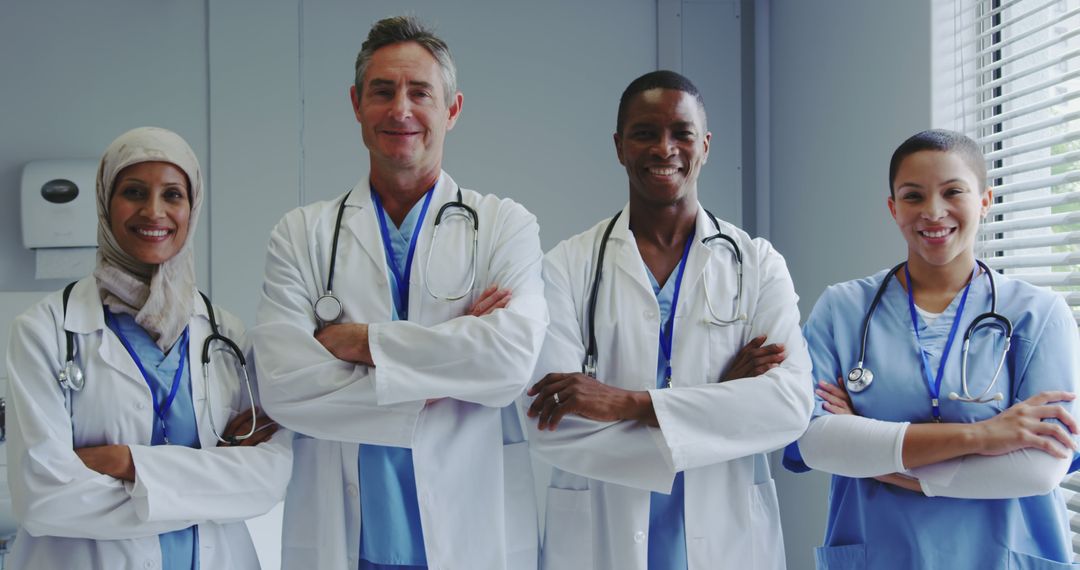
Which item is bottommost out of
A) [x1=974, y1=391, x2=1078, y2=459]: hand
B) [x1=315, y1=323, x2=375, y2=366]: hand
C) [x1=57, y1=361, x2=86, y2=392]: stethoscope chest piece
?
[x1=974, y1=391, x2=1078, y2=459]: hand

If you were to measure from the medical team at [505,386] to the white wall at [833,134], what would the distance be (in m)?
0.82

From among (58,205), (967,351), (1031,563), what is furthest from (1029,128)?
(58,205)

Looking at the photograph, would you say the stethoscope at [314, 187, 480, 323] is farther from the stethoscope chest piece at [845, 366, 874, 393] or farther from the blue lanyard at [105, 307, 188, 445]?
the stethoscope chest piece at [845, 366, 874, 393]

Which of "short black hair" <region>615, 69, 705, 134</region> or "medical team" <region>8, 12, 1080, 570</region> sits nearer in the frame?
"medical team" <region>8, 12, 1080, 570</region>

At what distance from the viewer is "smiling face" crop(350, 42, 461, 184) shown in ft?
5.88

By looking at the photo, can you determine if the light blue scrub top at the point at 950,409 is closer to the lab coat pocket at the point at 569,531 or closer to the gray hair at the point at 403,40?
the lab coat pocket at the point at 569,531

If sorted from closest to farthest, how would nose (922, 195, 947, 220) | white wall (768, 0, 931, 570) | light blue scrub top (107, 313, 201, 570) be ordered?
light blue scrub top (107, 313, 201, 570) → nose (922, 195, 947, 220) → white wall (768, 0, 931, 570)

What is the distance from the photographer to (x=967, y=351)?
168 cm

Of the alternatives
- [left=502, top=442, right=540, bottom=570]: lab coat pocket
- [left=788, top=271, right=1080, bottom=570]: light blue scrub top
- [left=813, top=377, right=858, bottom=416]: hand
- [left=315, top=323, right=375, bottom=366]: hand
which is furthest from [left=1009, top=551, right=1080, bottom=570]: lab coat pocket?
[left=315, top=323, right=375, bottom=366]: hand

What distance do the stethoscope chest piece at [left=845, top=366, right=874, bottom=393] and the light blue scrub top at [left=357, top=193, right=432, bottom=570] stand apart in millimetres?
894

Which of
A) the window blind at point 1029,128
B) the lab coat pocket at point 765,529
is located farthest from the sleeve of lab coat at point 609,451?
the window blind at point 1029,128

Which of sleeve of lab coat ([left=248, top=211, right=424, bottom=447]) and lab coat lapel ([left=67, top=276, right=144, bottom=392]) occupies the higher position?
lab coat lapel ([left=67, top=276, right=144, bottom=392])

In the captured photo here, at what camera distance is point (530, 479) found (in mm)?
1816

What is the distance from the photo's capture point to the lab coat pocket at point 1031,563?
5.13 feet
